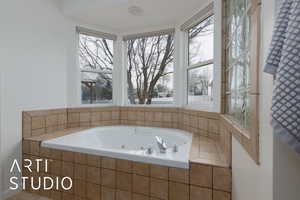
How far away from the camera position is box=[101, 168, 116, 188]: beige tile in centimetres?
161

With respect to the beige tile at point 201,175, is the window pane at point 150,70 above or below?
above

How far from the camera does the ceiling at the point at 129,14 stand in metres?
2.25

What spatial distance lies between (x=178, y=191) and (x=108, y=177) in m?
0.65

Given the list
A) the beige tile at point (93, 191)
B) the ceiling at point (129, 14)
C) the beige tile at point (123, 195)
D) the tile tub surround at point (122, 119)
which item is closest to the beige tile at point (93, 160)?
the beige tile at point (93, 191)

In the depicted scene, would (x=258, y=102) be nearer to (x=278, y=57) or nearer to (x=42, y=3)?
(x=278, y=57)

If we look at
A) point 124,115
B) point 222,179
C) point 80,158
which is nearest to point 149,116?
point 124,115

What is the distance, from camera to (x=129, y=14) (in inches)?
100

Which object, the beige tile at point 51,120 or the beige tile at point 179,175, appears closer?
the beige tile at point 179,175

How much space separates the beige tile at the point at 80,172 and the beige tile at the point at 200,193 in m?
1.03

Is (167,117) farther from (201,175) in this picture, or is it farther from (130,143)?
(201,175)

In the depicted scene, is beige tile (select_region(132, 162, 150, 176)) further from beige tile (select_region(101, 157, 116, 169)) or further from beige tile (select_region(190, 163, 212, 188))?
beige tile (select_region(190, 163, 212, 188))

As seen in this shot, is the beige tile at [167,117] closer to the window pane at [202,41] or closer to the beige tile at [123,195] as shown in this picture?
the window pane at [202,41]

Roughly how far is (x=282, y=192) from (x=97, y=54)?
3017 mm

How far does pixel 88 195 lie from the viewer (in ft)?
5.62
